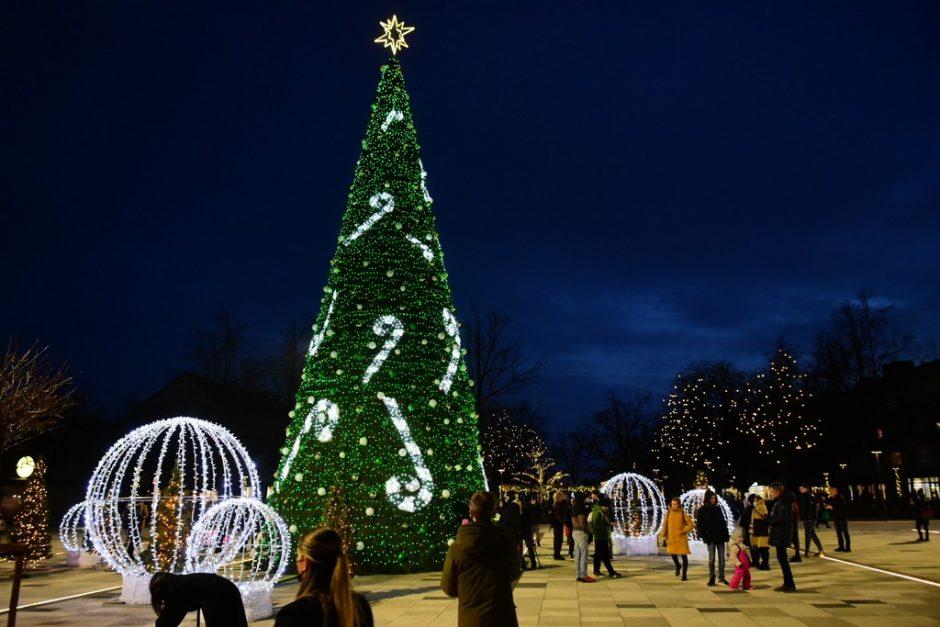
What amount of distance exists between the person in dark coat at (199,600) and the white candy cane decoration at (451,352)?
35.5 feet

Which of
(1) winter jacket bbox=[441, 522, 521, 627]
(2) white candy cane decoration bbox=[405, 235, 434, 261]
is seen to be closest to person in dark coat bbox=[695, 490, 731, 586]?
(2) white candy cane decoration bbox=[405, 235, 434, 261]

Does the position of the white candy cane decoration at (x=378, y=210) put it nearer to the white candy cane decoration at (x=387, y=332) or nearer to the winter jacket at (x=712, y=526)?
the white candy cane decoration at (x=387, y=332)

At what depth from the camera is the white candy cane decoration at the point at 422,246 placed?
1524 centimetres

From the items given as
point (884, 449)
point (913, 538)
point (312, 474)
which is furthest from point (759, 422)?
point (312, 474)

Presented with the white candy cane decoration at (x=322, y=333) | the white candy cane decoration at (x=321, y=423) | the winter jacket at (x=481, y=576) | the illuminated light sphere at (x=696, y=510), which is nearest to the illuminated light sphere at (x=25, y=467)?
the white candy cane decoration at (x=321, y=423)

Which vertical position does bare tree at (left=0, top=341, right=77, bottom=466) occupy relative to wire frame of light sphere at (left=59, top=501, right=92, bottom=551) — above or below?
above

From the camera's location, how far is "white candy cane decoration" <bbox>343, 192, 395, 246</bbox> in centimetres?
1522

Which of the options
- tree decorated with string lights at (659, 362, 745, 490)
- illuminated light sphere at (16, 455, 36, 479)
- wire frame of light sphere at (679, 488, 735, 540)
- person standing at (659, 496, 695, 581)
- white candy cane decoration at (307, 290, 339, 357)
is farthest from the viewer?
tree decorated with string lights at (659, 362, 745, 490)

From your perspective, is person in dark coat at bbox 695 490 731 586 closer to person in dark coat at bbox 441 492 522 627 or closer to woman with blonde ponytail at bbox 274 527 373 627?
person in dark coat at bbox 441 492 522 627

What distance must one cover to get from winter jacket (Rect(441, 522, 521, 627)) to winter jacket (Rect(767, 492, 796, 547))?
819 centimetres

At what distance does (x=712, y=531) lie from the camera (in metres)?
12.4

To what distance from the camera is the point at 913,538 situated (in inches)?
880

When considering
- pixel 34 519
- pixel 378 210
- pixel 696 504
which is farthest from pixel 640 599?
pixel 34 519

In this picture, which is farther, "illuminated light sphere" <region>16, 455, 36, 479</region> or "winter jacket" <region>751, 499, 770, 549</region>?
"illuminated light sphere" <region>16, 455, 36, 479</region>
